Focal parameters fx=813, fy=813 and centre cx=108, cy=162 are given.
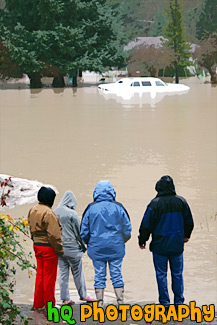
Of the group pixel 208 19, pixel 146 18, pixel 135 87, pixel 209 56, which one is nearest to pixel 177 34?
pixel 209 56

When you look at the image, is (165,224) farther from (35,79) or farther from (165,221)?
(35,79)

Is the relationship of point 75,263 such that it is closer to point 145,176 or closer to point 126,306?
point 126,306

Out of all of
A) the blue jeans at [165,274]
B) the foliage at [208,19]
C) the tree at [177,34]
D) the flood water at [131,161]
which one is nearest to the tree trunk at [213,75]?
the tree at [177,34]

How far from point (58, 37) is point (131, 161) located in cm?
5012

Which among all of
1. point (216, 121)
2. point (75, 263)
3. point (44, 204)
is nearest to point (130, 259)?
point (75, 263)

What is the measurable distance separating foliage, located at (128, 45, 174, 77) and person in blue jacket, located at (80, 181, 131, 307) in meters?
93.6

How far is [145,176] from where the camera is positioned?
61.9ft

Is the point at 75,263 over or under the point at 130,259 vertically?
over

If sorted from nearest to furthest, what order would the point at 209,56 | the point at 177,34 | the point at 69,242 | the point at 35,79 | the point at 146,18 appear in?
the point at 69,242 → the point at 35,79 → the point at 209,56 → the point at 177,34 → the point at 146,18

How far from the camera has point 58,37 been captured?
232 ft

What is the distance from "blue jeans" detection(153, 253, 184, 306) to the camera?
7.68m

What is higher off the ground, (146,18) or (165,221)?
(146,18)

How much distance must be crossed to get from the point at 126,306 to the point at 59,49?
65613 millimetres

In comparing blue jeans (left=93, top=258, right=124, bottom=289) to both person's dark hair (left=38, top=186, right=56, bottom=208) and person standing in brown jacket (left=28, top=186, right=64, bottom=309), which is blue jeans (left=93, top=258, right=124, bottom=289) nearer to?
person standing in brown jacket (left=28, top=186, right=64, bottom=309)
